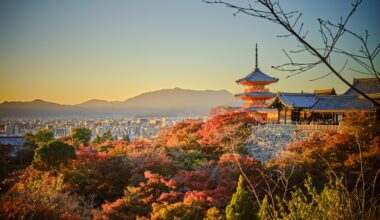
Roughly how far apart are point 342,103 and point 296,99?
311cm

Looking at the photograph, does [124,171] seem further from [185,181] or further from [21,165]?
[21,165]

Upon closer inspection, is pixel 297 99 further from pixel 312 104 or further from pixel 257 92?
pixel 257 92

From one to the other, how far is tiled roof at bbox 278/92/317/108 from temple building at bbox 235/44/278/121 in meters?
5.72

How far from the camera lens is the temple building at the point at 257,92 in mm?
27812

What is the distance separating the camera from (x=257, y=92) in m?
28.9

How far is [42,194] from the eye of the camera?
10148 mm

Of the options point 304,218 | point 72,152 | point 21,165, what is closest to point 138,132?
point 21,165

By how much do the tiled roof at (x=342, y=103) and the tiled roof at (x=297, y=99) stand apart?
0.67m

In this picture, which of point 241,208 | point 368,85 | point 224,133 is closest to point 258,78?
point 368,85

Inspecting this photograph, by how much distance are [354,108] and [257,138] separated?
559 centimetres

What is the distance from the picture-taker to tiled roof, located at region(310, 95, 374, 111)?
693 inches

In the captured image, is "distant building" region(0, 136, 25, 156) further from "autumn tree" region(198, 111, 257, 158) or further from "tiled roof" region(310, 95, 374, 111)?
"tiled roof" region(310, 95, 374, 111)

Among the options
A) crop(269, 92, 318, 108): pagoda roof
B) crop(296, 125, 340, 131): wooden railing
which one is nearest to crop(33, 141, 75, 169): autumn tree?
crop(296, 125, 340, 131): wooden railing

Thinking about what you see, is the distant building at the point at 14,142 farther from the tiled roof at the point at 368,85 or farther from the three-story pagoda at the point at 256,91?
the tiled roof at the point at 368,85
